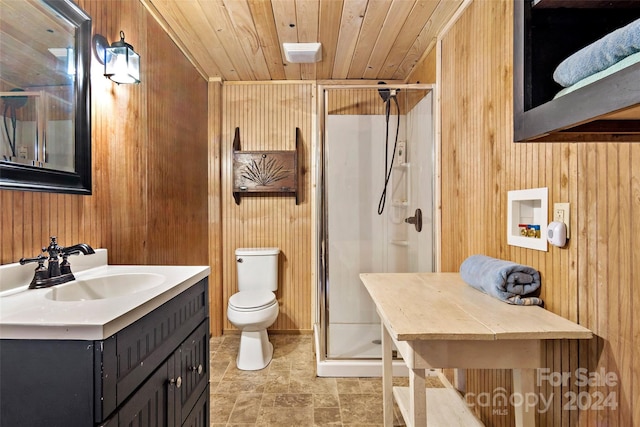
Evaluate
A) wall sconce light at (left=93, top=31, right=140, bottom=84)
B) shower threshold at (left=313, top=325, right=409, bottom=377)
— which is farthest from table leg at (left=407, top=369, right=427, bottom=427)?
wall sconce light at (left=93, top=31, right=140, bottom=84)

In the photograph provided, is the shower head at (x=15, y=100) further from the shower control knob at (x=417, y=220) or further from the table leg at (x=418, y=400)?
the shower control knob at (x=417, y=220)

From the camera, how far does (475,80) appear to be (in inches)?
64.0

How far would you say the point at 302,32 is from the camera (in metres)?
2.06

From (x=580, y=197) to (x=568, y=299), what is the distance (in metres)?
0.35

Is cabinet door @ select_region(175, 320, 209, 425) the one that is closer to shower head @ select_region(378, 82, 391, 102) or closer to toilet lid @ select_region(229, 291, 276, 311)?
toilet lid @ select_region(229, 291, 276, 311)

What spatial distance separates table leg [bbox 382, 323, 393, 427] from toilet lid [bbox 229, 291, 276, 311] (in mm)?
998

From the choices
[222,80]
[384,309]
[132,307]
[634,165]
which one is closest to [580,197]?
[634,165]

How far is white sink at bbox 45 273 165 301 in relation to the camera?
1.09 metres

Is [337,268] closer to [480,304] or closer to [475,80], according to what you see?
[480,304]

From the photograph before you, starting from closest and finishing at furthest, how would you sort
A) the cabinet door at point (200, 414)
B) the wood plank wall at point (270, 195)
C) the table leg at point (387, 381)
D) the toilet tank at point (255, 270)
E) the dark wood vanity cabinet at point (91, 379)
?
the dark wood vanity cabinet at point (91, 379), the cabinet door at point (200, 414), the table leg at point (387, 381), the toilet tank at point (255, 270), the wood plank wall at point (270, 195)

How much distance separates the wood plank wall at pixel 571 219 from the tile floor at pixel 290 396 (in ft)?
2.11

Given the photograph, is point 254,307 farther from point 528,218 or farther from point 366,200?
point 528,218

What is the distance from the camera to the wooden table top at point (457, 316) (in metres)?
0.90

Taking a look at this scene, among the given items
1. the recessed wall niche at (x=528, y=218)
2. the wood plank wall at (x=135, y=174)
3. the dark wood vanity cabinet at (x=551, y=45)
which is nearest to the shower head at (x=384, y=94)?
the recessed wall niche at (x=528, y=218)
